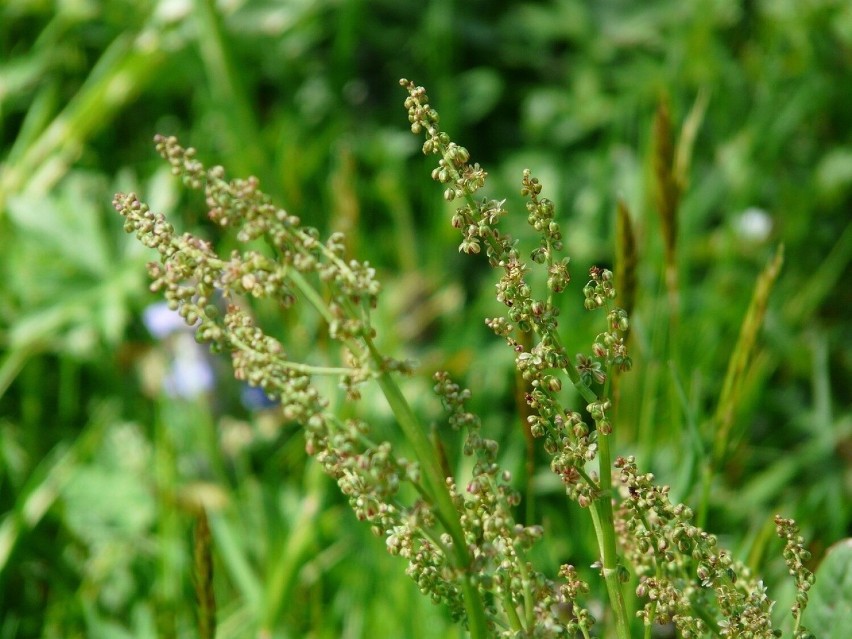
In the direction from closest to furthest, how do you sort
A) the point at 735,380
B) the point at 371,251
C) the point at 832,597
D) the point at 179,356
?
the point at 832,597
the point at 735,380
the point at 179,356
the point at 371,251

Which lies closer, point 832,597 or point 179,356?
point 832,597

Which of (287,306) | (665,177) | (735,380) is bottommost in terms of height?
(287,306)

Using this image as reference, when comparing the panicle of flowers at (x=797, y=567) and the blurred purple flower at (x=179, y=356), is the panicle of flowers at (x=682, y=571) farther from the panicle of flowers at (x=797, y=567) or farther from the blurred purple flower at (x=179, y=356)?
the blurred purple flower at (x=179, y=356)

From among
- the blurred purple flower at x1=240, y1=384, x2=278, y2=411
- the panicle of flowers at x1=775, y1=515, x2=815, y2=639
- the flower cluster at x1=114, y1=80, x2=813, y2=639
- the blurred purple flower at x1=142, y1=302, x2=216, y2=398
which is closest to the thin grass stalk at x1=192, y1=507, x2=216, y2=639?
the flower cluster at x1=114, y1=80, x2=813, y2=639

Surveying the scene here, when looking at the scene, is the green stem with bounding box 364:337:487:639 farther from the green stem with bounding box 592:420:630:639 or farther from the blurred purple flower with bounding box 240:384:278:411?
the blurred purple flower with bounding box 240:384:278:411

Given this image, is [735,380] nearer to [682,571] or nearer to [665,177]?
[665,177]

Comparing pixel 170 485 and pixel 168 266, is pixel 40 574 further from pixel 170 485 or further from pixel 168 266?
pixel 168 266

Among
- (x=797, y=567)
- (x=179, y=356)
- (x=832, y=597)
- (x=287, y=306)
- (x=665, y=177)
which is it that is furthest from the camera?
(x=179, y=356)

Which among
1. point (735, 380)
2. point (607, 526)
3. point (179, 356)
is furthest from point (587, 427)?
point (179, 356)
